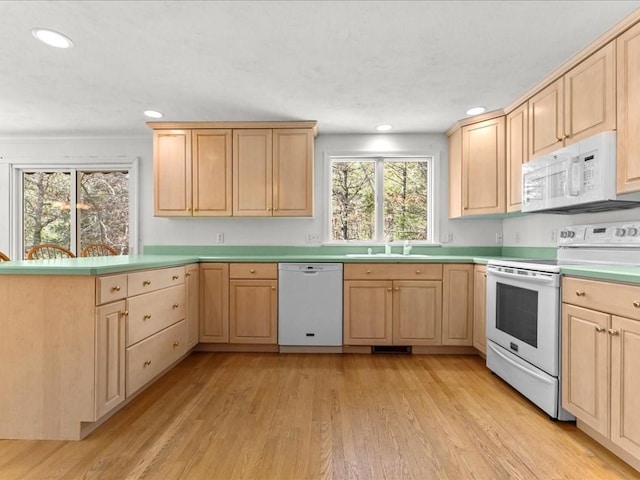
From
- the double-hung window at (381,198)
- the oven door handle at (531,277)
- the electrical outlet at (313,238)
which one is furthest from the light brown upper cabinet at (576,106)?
the electrical outlet at (313,238)

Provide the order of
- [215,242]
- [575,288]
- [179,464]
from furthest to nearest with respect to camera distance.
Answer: [215,242]
[575,288]
[179,464]

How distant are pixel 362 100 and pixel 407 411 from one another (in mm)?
2379

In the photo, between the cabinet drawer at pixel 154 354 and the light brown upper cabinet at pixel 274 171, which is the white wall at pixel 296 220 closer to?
the light brown upper cabinet at pixel 274 171

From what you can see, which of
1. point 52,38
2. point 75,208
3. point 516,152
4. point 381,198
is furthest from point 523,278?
point 75,208

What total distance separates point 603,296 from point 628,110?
103 centimetres

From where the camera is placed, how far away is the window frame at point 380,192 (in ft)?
12.8

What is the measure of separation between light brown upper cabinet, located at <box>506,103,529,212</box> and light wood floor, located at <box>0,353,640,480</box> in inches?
59.6

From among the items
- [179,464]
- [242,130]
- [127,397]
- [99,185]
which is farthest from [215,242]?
[179,464]

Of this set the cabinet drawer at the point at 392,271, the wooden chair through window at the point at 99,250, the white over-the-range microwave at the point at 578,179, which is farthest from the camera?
the wooden chair through window at the point at 99,250

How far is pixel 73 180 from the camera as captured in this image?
4082 mm

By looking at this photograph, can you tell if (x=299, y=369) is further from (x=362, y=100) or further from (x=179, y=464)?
(x=362, y=100)

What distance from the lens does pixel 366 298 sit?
129 inches

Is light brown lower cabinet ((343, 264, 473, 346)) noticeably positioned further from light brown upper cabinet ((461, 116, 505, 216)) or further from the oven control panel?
the oven control panel

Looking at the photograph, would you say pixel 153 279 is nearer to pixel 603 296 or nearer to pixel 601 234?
pixel 603 296
